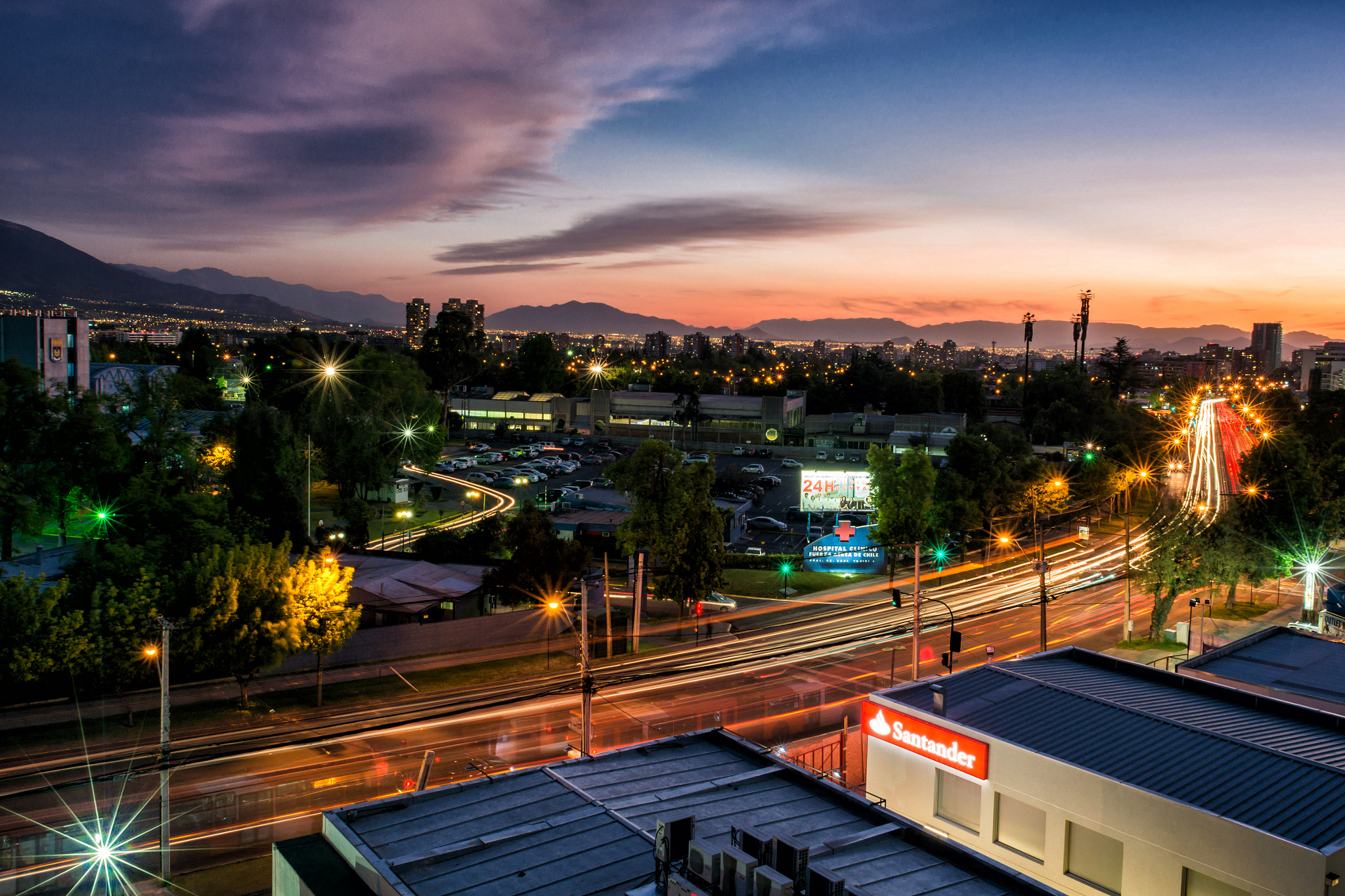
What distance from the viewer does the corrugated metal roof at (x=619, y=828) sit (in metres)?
9.39

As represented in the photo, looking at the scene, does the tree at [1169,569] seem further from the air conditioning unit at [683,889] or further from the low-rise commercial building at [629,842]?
the air conditioning unit at [683,889]

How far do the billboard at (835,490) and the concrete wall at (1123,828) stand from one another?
3611 cm

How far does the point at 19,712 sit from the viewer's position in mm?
22812

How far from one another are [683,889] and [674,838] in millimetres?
803

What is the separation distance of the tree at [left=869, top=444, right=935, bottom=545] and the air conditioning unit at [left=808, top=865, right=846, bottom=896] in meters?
36.7

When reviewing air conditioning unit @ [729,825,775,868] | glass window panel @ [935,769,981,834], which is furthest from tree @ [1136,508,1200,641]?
air conditioning unit @ [729,825,775,868]

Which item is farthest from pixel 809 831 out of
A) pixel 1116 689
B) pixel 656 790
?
pixel 1116 689

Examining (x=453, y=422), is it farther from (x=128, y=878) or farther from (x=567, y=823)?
(x=567, y=823)

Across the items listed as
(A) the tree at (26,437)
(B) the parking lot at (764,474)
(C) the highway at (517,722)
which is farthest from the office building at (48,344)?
(C) the highway at (517,722)

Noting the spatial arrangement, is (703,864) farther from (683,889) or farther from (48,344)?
(48,344)

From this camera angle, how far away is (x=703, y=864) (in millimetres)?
8398

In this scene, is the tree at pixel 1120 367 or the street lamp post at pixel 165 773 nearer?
the street lamp post at pixel 165 773

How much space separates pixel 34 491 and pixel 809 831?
3776 cm

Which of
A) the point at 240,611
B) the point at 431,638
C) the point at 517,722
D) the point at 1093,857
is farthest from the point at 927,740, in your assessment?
the point at 431,638
